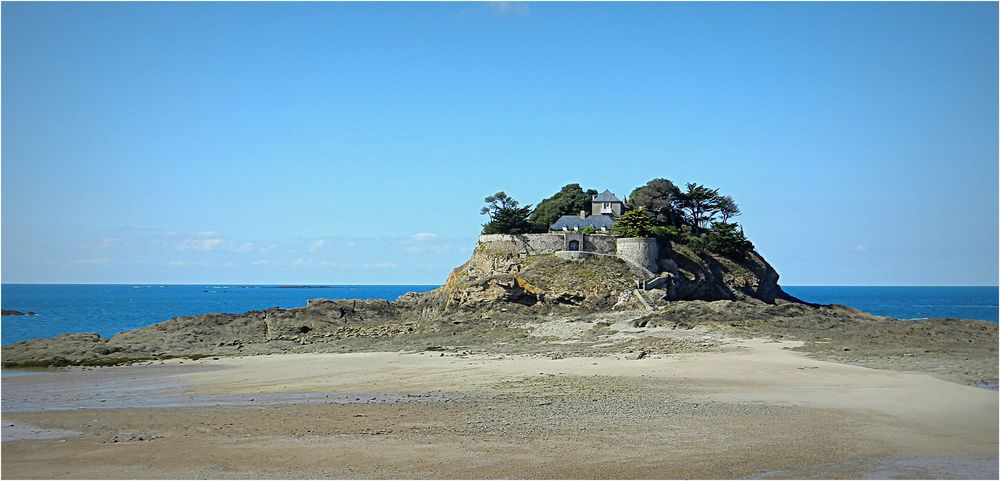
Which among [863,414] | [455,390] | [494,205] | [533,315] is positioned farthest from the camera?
[494,205]

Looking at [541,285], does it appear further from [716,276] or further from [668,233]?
[716,276]

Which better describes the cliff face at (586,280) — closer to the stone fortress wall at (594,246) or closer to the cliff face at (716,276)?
the cliff face at (716,276)

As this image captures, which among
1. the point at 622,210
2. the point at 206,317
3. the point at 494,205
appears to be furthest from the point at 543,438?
the point at 622,210

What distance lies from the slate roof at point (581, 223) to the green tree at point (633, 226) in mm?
2504

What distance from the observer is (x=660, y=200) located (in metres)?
56.7

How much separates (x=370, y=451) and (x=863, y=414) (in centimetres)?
1020

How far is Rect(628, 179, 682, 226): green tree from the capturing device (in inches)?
2218

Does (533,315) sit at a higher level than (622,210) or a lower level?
lower

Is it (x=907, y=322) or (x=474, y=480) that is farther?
(x=907, y=322)

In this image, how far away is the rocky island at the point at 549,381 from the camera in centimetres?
1470

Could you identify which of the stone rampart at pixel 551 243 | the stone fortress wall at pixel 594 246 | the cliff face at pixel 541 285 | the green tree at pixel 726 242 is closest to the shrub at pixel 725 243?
the green tree at pixel 726 242

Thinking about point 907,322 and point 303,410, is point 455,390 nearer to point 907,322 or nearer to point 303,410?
point 303,410

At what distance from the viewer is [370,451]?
49.7 ft

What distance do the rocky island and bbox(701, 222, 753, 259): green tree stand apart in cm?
244
